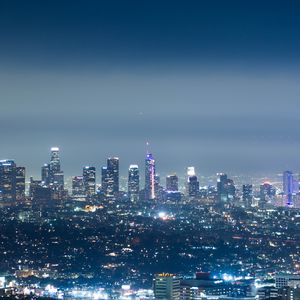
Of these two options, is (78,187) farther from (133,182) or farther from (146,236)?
(146,236)

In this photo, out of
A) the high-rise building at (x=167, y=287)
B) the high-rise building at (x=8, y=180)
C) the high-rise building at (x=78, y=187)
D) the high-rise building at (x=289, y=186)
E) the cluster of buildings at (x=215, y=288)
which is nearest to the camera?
the cluster of buildings at (x=215, y=288)

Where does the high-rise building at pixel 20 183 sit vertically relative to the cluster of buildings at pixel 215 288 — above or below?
above

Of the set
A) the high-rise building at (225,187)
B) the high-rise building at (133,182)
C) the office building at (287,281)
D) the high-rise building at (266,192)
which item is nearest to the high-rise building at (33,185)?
the high-rise building at (133,182)

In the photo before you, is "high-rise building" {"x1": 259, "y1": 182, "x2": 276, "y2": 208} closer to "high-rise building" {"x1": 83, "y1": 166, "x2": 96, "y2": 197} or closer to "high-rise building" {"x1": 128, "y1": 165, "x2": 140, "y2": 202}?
"high-rise building" {"x1": 128, "y1": 165, "x2": 140, "y2": 202}

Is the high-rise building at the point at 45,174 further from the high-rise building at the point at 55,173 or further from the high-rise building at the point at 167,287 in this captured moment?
the high-rise building at the point at 167,287

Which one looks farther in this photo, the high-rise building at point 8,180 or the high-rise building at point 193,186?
the high-rise building at point 193,186

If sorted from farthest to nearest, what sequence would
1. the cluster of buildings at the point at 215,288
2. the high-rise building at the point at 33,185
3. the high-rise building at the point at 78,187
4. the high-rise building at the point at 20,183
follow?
1. the high-rise building at the point at 78,187
2. the high-rise building at the point at 33,185
3. the high-rise building at the point at 20,183
4. the cluster of buildings at the point at 215,288

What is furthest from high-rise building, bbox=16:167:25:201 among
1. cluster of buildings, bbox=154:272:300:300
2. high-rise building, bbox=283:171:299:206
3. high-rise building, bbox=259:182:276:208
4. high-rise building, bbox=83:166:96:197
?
cluster of buildings, bbox=154:272:300:300

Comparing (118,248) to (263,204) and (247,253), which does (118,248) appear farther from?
(263,204)
